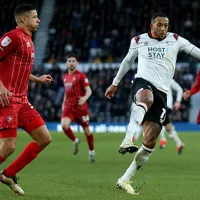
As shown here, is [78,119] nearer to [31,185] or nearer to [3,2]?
[31,185]

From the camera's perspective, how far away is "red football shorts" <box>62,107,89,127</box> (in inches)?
524

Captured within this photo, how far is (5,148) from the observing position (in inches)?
269

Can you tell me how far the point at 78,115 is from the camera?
13375mm

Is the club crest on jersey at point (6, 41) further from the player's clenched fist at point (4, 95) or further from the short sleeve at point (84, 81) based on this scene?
the short sleeve at point (84, 81)

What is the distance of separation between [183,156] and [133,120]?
690cm

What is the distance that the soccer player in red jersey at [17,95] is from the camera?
6.83 m

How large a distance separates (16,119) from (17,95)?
29cm

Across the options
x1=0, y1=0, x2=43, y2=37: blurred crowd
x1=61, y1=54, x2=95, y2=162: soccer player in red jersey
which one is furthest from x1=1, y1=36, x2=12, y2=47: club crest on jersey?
x1=0, y1=0, x2=43, y2=37: blurred crowd

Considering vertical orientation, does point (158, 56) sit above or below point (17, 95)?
above

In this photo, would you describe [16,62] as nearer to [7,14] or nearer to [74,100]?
[74,100]

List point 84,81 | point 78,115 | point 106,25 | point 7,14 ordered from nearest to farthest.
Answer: point 84,81 < point 78,115 < point 106,25 < point 7,14

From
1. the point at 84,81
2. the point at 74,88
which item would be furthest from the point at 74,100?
the point at 84,81

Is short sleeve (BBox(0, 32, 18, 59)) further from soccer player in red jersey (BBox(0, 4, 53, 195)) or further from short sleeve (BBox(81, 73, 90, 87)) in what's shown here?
short sleeve (BBox(81, 73, 90, 87))

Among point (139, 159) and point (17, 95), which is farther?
point (139, 159)
